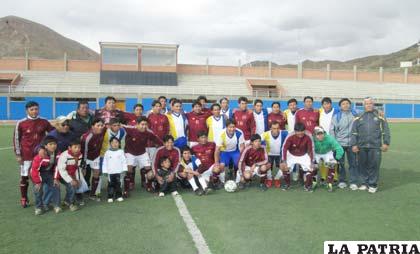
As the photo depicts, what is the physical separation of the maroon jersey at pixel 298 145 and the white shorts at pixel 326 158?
0.29 metres

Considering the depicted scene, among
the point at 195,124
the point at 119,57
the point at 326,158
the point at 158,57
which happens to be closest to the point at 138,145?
the point at 195,124

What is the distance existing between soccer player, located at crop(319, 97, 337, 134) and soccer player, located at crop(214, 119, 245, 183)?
166cm

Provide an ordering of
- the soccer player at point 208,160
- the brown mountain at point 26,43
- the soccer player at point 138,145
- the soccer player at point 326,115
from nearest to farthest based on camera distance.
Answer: the soccer player at point 138,145
the soccer player at point 208,160
the soccer player at point 326,115
the brown mountain at point 26,43

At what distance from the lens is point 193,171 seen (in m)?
6.71

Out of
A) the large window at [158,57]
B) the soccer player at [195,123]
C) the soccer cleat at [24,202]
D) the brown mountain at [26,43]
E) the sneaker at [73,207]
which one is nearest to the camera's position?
the sneaker at [73,207]

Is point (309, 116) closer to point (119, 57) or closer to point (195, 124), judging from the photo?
point (195, 124)

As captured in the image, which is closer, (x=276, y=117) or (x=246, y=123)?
(x=246, y=123)

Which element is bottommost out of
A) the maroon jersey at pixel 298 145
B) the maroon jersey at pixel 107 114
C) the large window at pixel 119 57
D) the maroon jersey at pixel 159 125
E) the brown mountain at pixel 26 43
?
the maroon jersey at pixel 298 145

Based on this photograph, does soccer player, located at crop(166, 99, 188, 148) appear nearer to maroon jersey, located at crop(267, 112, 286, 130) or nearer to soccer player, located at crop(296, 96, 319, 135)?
maroon jersey, located at crop(267, 112, 286, 130)

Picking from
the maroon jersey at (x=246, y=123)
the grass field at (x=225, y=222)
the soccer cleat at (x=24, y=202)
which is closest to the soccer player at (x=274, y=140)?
the maroon jersey at (x=246, y=123)

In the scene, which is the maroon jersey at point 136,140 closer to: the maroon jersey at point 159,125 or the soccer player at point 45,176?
the maroon jersey at point 159,125

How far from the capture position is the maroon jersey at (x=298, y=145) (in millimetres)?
7008

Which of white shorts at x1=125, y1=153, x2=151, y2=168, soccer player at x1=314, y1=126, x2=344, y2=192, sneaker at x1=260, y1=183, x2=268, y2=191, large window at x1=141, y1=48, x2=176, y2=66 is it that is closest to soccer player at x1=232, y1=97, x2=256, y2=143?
sneaker at x1=260, y1=183, x2=268, y2=191

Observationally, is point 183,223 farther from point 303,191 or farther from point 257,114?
point 257,114
